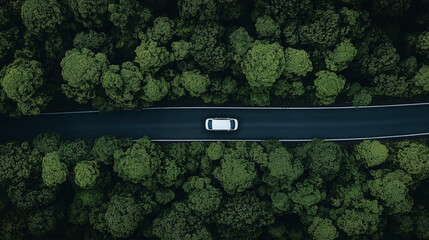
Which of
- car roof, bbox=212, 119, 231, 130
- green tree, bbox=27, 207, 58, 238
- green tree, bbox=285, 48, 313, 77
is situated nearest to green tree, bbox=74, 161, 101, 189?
green tree, bbox=27, 207, 58, 238

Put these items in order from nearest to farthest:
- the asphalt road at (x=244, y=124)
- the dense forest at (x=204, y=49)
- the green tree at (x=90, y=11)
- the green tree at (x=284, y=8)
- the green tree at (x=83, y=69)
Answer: the green tree at (x=90, y=11), the green tree at (x=83, y=69), the dense forest at (x=204, y=49), the green tree at (x=284, y=8), the asphalt road at (x=244, y=124)

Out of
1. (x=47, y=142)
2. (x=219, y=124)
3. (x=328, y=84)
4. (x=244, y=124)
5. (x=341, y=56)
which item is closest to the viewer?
(x=341, y=56)

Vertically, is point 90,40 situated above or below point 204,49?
above

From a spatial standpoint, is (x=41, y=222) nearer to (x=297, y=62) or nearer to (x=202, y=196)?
(x=202, y=196)

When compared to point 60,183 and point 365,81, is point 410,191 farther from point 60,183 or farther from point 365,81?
point 60,183

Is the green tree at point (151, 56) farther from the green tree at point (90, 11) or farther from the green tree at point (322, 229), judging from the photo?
the green tree at point (322, 229)

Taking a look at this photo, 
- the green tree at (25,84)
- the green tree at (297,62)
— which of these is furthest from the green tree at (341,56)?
the green tree at (25,84)

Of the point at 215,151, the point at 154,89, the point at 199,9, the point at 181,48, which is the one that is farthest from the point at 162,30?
the point at 215,151
